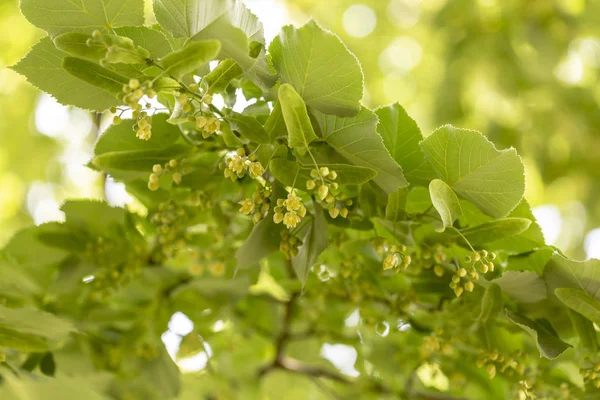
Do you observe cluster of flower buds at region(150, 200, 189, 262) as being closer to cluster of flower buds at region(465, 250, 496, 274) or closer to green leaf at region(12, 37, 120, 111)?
green leaf at region(12, 37, 120, 111)

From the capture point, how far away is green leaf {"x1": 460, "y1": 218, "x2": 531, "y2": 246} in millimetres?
780

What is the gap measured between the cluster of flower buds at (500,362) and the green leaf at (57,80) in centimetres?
63

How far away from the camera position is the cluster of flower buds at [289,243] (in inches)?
32.6

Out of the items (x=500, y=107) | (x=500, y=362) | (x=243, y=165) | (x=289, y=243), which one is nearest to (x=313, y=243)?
(x=289, y=243)

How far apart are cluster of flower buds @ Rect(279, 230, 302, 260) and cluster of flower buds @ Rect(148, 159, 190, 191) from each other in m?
0.16

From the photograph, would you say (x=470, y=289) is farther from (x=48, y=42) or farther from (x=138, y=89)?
→ (x=48, y=42)

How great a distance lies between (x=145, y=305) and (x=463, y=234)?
660 millimetres

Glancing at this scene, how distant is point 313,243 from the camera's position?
821mm

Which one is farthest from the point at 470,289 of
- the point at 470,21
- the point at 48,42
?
the point at 470,21

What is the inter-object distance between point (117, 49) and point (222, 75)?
0.12m

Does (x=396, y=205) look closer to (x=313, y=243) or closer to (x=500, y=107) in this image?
(x=313, y=243)

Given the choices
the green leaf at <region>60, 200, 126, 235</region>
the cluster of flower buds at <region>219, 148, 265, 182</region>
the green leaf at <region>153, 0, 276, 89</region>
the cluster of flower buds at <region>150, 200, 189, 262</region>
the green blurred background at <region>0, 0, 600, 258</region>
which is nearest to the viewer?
the green leaf at <region>153, 0, 276, 89</region>

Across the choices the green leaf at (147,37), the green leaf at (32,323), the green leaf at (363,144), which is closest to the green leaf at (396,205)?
the green leaf at (363,144)

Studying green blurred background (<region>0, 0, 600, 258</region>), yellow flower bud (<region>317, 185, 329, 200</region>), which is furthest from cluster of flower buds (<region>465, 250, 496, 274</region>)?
green blurred background (<region>0, 0, 600, 258</region>)
